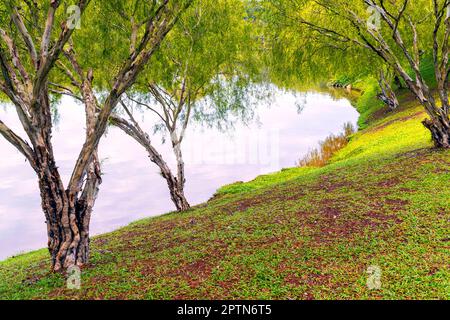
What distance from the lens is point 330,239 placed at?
8.62 meters

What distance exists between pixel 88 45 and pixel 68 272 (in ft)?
23.4

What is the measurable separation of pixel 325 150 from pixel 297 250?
24.2 meters

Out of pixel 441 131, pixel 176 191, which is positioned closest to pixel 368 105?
pixel 441 131

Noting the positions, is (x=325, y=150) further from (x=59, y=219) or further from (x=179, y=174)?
(x=59, y=219)

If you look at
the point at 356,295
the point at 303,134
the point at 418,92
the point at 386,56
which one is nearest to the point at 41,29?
the point at 356,295

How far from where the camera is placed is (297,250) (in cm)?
819

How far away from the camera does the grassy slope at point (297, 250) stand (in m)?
6.66

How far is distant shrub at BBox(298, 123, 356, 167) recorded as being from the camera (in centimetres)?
2877

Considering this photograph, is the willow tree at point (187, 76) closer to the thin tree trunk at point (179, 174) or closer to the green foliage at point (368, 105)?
the thin tree trunk at point (179, 174)

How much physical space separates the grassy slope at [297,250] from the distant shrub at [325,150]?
575 inches

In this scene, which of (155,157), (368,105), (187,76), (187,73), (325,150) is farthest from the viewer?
(368,105)

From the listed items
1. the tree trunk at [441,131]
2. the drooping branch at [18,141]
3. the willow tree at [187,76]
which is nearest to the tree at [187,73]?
the willow tree at [187,76]

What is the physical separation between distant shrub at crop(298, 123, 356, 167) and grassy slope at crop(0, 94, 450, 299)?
1460cm

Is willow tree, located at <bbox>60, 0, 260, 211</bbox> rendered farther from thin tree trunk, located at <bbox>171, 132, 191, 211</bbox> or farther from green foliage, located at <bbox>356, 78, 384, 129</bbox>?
green foliage, located at <bbox>356, 78, 384, 129</bbox>
